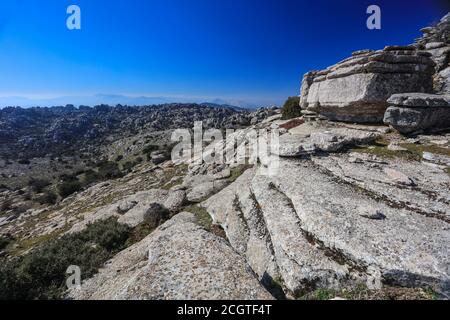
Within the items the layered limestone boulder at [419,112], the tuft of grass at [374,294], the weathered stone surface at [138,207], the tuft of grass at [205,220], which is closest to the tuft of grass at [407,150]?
the layered limestone boulder at [419,112]

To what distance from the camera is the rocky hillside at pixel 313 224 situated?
24.6ft

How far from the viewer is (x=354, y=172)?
13.4 metres

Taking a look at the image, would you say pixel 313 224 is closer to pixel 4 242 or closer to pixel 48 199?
pixel 4 242

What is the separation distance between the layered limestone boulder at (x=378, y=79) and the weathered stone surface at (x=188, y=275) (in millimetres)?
20226

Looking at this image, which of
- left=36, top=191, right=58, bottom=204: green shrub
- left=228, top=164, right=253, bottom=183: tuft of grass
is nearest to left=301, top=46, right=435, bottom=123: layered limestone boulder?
left=228, top=164, right=253, bottom=183: tuft of grass

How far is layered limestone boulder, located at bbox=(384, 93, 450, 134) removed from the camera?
17641mm

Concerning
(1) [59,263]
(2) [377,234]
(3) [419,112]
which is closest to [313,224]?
(2) [377,234]

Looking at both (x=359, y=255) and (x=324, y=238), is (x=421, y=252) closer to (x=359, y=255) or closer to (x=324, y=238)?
(x=359, y=255)

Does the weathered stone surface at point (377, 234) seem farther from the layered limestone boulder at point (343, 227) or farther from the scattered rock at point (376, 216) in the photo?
the scattered rock at point (376, 216)

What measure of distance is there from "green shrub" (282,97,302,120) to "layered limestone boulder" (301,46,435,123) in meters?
15.8

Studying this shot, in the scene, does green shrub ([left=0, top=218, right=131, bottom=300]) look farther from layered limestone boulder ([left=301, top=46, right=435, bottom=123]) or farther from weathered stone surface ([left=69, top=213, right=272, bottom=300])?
layered limestone boulder ([left=301, top=46, right=435, bottom=123])
